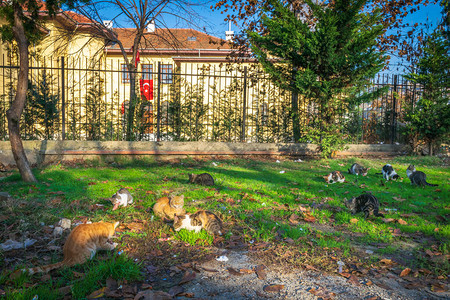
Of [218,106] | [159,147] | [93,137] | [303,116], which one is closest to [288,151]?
[303,116]

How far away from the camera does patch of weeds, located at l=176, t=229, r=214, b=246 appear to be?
3.73 metres

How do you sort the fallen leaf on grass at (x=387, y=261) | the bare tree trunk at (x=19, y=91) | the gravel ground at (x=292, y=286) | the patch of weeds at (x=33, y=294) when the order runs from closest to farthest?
the patch of weeds at (x=33, y=294) < the gravel ground at (x=292, y=286) < the fallen leaf on grass at (x=387, y=261) < the bare tree trunk at (x=19, y=91)

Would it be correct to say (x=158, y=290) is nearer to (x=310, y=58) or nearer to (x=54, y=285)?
(x=54, y=285)

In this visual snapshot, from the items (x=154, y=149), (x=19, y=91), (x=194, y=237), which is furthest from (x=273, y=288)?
(x=154, y=149)

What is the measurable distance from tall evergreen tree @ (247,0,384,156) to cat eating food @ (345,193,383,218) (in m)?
5.54

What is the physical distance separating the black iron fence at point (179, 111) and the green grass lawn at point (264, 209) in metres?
2.35

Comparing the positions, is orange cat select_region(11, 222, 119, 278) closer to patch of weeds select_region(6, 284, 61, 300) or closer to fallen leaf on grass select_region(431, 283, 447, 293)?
patch of weeds select_region(6, 284, 61, 300)

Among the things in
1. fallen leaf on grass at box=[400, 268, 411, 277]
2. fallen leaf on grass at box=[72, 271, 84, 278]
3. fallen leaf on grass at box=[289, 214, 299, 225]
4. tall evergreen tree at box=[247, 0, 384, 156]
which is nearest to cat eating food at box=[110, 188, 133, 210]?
fallen leaf on grass at box=[72, 271, 84, 278]

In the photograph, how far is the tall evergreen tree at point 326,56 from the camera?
31.7ft

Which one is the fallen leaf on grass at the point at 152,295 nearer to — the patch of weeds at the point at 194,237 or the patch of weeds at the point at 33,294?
the patch of weeds at the point at 33,294

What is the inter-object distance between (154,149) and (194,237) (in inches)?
272

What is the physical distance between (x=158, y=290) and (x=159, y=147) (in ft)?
26.2

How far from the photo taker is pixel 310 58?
33.6 ft

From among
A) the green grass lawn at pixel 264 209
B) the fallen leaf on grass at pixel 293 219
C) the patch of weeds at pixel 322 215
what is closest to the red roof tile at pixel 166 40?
the green grass lawn at pixel 264 209
